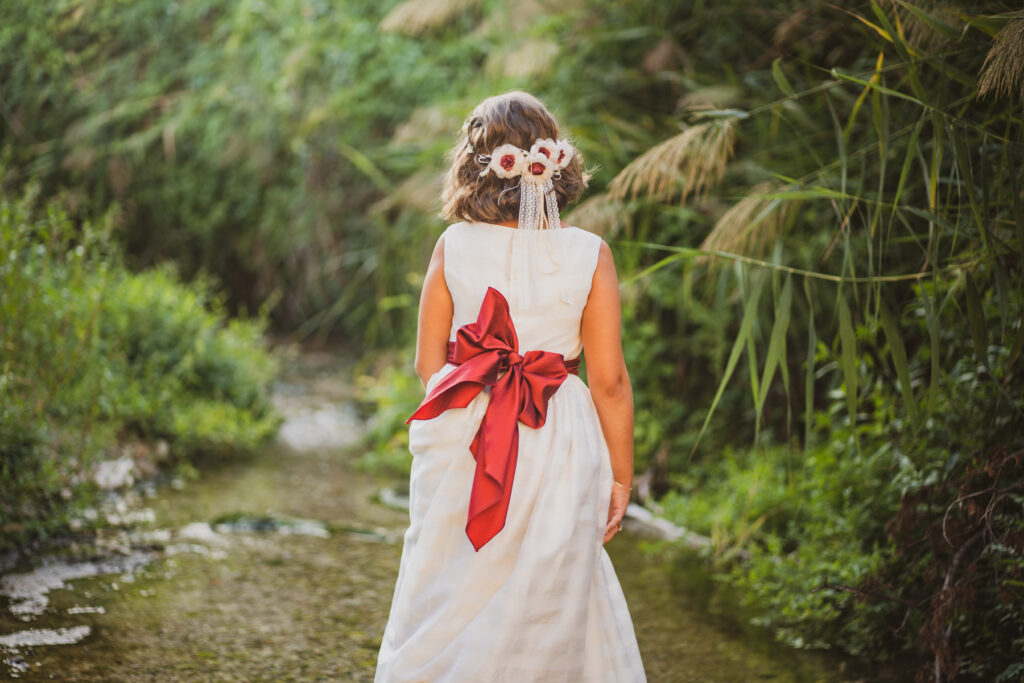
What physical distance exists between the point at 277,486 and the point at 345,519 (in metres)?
0.79

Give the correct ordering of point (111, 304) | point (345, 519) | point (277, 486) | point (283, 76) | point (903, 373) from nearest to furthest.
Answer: point (903, 373) → point (345, 519) → point (277, 486) → point (111, 304) → point (283, 76)

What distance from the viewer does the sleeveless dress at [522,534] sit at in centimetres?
210

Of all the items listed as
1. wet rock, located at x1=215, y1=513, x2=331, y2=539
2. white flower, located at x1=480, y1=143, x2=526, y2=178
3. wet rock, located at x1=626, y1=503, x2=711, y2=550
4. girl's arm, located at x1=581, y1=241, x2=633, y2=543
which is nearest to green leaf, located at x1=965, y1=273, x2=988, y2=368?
girl's arm, located at x1=581, y1=241, x2=633, y2=543

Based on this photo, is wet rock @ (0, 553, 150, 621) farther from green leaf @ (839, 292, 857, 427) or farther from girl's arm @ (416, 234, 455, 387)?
green leaf @ (839, 292, 857, 427)

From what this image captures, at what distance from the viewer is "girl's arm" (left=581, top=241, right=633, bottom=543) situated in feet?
7.40

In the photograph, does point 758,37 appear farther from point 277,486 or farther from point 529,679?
point 529,679

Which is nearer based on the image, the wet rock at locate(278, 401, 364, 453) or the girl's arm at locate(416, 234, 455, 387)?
the girl's arm at locate(416, 234, 455, 387)

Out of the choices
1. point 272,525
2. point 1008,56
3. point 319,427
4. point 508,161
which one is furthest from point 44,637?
point 319,427

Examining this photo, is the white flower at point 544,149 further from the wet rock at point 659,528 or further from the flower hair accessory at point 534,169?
the wet rock at point 659,528

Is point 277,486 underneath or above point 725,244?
underneath

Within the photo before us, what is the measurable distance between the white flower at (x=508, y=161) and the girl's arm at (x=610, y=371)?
291 millimetres

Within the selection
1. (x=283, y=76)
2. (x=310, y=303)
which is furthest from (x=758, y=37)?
(x=310, y=303)

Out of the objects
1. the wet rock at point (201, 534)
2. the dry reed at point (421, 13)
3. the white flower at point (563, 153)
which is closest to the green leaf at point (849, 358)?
Answer: the white flower at point (563, 153)

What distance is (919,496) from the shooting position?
2.88 meters
